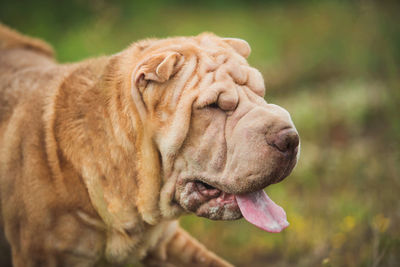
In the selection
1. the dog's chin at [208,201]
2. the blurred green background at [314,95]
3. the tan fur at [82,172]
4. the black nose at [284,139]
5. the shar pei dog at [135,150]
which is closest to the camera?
the black nose at [284,139]

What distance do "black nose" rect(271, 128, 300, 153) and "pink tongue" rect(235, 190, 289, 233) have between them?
15.6 inches

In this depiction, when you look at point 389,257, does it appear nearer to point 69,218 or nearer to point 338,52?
point 69,218

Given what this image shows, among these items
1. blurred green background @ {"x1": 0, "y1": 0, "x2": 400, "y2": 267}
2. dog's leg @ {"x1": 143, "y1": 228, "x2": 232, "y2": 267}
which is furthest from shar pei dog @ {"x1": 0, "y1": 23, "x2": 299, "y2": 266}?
blurred green background @ {"x1": 0, "y1": 0, "x2": 400, "y2": 267}

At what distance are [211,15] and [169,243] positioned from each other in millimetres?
11284

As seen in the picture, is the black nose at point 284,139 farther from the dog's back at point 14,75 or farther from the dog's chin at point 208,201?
the dog's back at point 14,75

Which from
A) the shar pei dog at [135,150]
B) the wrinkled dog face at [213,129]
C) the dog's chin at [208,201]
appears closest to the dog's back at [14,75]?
the shar pei dog at [135,150]

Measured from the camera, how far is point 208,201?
107 inches

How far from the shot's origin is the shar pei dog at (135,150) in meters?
2.53

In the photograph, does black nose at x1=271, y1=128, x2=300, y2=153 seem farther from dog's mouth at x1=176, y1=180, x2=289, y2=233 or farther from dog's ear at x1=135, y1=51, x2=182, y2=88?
dog's ear at x1=135, y1=51, x2=182, y2=88

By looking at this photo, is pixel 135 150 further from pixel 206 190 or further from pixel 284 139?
pixel 284 139

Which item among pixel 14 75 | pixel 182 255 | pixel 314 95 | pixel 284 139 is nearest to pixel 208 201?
pixel 284 139

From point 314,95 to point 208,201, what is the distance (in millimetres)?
5913

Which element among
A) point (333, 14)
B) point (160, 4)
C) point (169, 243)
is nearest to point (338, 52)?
point (333, 14)

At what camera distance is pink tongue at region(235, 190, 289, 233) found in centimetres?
254
